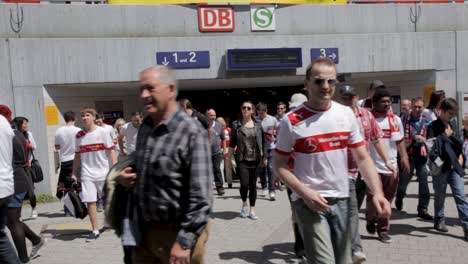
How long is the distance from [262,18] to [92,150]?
6.95 m

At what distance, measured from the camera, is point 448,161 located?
623 centimetres

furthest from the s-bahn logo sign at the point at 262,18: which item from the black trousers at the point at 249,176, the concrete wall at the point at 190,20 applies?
the black trousers at the point at 249,176

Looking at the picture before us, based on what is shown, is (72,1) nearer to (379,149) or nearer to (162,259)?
(379,149)

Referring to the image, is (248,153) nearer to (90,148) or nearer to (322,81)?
(90,148)

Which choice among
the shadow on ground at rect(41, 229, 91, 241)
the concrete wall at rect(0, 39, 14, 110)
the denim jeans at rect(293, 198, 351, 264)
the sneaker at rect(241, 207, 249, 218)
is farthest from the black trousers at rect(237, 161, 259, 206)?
the concrete wall at rect(0, 39, 14, 110)

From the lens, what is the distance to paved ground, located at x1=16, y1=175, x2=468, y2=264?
5625mm

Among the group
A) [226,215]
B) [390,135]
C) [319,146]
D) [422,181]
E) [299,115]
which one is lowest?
[226,215]

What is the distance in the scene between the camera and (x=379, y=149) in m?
5.47

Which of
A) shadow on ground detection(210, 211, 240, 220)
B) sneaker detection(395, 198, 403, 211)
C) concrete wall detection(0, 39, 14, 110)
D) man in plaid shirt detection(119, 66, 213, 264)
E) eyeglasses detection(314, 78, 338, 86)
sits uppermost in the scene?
concrete wall detection(0, 39, 14, 110)

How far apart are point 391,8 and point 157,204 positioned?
12345mm

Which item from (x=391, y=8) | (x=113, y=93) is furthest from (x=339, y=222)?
(x=391, y=8)

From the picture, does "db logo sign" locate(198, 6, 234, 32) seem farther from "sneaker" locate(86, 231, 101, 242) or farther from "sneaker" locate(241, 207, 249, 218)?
"sneaker" locate(86, 231, 101, 242)

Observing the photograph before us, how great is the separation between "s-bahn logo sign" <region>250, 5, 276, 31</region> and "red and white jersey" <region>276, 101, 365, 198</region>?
369 inches

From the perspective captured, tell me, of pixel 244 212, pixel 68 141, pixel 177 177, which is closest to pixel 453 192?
pixel 244 212
